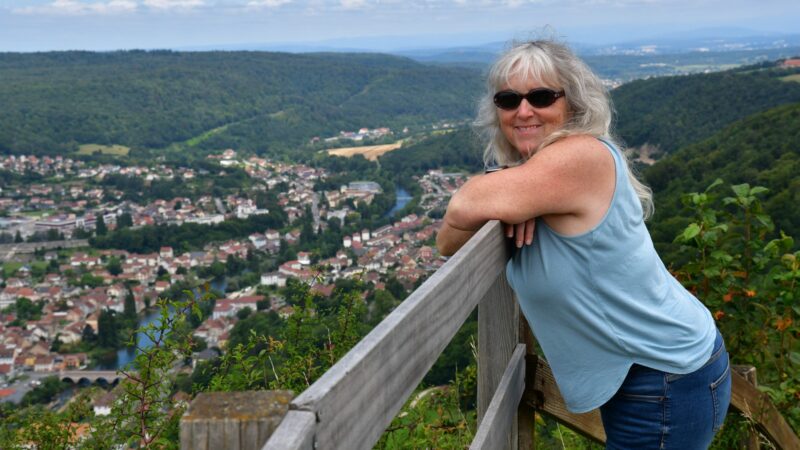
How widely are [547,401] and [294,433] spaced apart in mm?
1142

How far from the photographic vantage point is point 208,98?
81250 mm

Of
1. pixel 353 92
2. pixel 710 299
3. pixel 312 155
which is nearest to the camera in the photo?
pixel 710 299

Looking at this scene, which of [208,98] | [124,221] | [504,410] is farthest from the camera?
[208,98]

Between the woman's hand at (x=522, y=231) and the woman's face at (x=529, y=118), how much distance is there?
0.21m

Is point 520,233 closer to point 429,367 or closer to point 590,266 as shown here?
point 590,266

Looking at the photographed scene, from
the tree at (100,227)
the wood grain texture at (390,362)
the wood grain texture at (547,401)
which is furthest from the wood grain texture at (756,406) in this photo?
the tree at (100,227)

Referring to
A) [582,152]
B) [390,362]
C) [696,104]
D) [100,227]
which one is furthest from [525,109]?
[100,227]

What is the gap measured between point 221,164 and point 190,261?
87.1 ft

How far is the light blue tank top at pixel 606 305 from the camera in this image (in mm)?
1114

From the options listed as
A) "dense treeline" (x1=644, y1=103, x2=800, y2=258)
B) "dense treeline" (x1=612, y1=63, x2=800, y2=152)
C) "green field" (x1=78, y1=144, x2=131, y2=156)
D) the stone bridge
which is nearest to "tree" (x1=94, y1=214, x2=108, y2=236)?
the stone bridge

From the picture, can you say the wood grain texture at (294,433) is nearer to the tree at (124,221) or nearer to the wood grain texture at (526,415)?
the wood grain texture at (526,415)

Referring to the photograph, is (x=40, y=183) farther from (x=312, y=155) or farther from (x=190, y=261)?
(x=190, y=261)

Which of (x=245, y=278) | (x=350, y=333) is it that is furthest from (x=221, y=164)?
(x=350, y=333)

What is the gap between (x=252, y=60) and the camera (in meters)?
97.9
